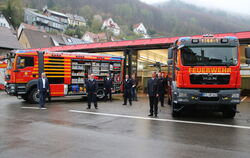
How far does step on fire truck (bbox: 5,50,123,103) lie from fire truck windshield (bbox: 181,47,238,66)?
8.00 meters

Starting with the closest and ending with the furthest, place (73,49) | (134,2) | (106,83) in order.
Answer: (106,83) < (73,49) < (134,2)

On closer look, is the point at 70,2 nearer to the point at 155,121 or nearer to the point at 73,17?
the point at 73,17

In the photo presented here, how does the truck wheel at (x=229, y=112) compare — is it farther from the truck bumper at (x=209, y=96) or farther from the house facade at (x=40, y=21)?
the house facade at (x=40, y=21)

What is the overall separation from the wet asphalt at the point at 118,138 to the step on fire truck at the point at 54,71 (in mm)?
5064

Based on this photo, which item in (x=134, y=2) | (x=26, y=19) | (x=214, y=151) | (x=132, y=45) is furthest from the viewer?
(x=134, y=2)

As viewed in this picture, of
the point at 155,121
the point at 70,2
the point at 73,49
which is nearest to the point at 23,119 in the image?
the point at 155,121

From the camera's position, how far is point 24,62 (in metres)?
13.9

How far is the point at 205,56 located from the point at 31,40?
183 feet

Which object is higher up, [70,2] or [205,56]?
[70,2]

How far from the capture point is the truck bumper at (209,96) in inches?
349

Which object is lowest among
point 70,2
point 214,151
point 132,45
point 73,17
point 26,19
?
point 214,151

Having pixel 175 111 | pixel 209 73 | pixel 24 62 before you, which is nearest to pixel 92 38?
pixel 24 62

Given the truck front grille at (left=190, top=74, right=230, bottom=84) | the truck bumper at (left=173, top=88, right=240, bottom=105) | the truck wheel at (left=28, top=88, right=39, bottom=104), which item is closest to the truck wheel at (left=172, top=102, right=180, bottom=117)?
the truck bumper at (left=173, top=88, right=240, bottom=105)

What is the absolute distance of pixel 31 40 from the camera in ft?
192
